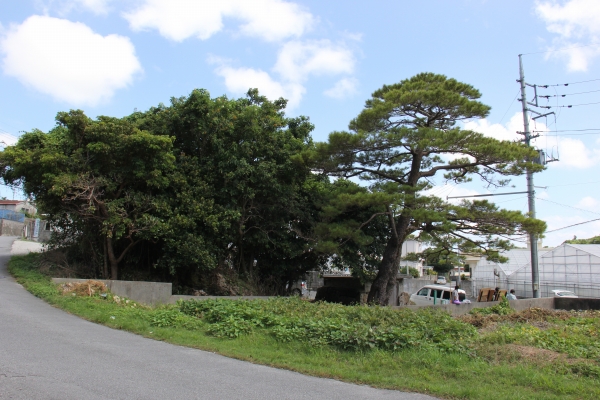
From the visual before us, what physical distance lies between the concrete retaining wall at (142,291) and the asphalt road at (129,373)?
551 centimetres

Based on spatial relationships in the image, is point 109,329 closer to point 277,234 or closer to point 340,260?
point 277,234

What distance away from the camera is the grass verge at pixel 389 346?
6.11 m

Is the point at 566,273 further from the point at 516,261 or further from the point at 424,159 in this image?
the point at 424,159

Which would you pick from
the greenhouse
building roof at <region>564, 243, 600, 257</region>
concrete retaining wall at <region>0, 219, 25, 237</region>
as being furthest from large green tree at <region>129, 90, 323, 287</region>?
concrete retaining wall at <region>0, 219, 25, 237</region>

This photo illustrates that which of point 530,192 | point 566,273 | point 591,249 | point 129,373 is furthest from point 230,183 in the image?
point 591,249

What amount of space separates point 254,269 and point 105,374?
14.7 m

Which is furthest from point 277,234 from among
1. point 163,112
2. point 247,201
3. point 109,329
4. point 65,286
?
point 109,329

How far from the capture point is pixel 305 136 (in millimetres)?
20422

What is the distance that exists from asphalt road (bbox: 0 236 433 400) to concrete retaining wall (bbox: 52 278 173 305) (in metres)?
5.51

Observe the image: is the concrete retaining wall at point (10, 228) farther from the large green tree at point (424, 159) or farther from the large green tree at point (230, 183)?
the large green tree at point (424, 159)

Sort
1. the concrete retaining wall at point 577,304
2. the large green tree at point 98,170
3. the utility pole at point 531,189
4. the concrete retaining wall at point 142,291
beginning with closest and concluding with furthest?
the concrete retaining wall at point 142,291
the large green tree at point 98,170
the concrete retaining wall at point 577,304
the utility pole at point 531,189

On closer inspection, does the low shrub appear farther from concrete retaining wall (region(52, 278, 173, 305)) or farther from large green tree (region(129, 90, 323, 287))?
large green tree (region(129, 90, 323, 287))

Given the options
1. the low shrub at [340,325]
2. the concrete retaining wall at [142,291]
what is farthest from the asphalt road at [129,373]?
the concrete retaining wall at [142,291]

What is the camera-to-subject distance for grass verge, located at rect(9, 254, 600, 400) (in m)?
6.11
